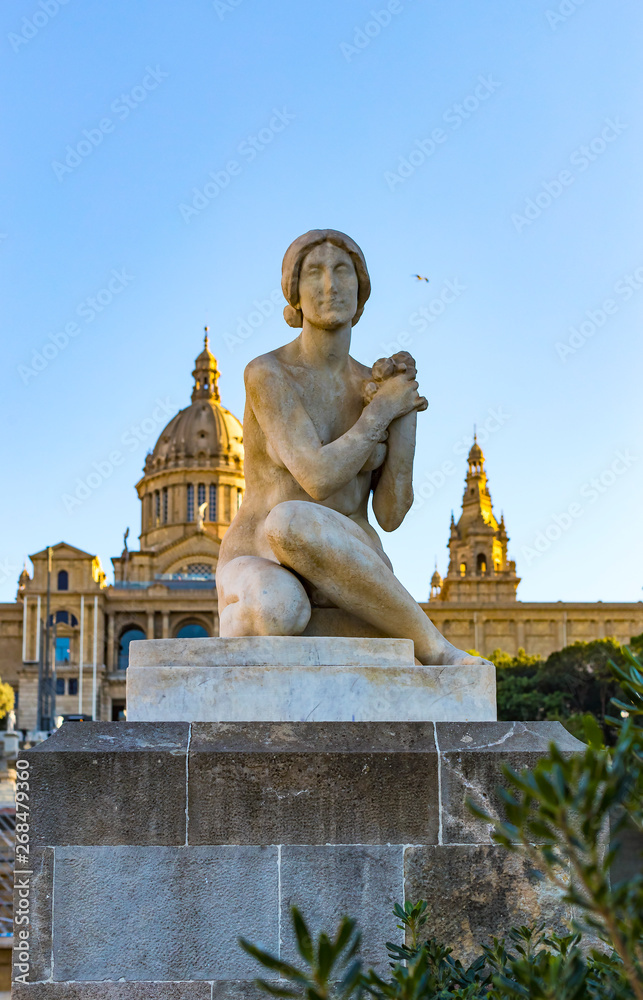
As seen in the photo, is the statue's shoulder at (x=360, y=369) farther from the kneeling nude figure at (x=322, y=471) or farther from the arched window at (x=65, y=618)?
the arched window at (x=65, y=618)

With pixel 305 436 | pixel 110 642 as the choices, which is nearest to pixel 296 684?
pixel 305 436

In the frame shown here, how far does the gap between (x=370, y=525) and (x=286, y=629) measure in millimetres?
739

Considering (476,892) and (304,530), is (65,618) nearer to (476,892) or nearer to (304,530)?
(304,530)

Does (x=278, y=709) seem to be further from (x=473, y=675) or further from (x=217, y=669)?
(x=473, y=675)

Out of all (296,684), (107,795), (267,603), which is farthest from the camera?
(267,603)

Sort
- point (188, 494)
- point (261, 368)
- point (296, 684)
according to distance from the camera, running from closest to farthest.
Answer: point (296, 684) → point (261, 368) → point (188, 494)

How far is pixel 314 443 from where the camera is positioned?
4102 mm

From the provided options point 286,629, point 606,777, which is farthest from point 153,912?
point 606,777

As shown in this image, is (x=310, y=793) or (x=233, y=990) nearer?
(x=233, y=990)

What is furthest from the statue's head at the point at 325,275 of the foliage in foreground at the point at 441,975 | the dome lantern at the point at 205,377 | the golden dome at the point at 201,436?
the dome lantern at the point at 205,377

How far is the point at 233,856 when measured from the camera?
3314 mm

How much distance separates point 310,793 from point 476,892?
595 millimetres

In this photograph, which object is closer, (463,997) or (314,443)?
(463,997)

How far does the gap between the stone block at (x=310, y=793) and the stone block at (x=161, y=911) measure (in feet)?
0.31
